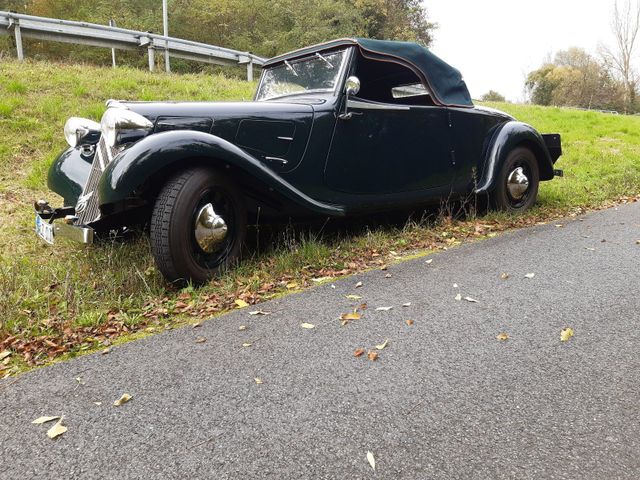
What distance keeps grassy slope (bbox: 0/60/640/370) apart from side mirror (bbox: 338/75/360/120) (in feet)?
3.31

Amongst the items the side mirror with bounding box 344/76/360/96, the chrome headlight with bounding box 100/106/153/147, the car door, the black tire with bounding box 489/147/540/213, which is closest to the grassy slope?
the black tire with bounding box 489/147/540/213

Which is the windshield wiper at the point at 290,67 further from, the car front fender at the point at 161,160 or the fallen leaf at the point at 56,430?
the fallen leaf at the point at 56,430

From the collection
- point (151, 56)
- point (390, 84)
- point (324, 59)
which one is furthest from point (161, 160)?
point (151, 56)

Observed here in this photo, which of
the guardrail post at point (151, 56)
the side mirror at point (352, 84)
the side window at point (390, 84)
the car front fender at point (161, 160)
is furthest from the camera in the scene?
the guardrail post at point (151, 56)

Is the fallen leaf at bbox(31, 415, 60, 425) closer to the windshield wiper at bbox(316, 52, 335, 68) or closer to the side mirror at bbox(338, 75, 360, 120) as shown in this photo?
the side mirror at bbox(338, 75, 360, 120)

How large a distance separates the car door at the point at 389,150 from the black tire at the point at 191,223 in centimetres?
90

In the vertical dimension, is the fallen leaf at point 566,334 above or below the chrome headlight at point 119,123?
below

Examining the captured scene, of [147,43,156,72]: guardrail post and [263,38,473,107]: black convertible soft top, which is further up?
[147,43,156,72]: guardrail post

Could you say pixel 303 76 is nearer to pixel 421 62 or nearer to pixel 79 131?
pixel 421 62

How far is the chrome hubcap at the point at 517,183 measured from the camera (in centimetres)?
488

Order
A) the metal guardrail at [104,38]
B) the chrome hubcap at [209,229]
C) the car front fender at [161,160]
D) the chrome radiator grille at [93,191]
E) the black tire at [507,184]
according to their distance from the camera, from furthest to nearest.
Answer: the metal guardrail at [104,38] < the black tire at [507,184] < the chrome radiator grille at [93,191] < the chrome hubcap at [209,229] < the car front fender at [161,160]

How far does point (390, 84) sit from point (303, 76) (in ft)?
2.85

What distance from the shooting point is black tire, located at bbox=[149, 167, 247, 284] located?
2.69m

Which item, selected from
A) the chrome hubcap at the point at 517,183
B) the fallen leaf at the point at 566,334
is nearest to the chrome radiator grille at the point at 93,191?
the fallen leaf at the point at 566,334
